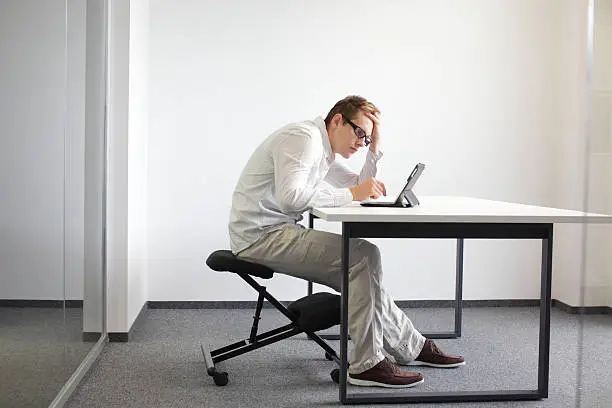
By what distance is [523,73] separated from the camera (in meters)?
5.71

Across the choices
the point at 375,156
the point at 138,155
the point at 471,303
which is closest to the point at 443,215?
the point at 375,156

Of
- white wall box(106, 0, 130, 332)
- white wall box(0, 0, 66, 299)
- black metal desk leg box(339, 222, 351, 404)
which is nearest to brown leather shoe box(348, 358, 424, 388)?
black metal desk leg box(339, 222, 351, 404)

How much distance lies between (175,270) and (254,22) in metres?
1.64

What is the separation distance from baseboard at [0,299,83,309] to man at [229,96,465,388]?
2.44ft

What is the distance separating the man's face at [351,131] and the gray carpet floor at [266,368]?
1019 mm

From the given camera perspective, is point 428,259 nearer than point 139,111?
No

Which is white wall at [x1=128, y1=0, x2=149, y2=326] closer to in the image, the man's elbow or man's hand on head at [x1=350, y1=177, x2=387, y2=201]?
the man's elbow

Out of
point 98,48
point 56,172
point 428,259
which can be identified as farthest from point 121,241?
point 428,259

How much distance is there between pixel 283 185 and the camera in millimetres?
3584

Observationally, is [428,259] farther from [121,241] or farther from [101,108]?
[101,108]

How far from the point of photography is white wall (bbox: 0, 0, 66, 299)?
2346 mm

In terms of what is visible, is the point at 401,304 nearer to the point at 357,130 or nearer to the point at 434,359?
the point at 434,359

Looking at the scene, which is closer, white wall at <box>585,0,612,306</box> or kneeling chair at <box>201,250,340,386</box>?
white wall at <box>585,0,612,306</box>

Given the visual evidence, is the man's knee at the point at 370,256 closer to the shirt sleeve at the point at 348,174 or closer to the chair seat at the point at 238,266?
the chair seat at the point at 238,266
